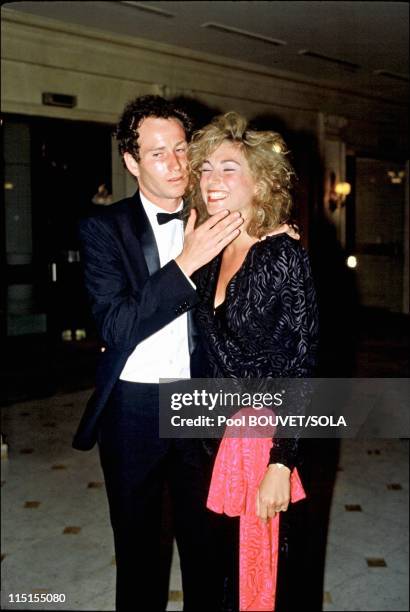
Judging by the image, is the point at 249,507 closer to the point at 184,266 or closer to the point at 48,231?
the point at 184,266

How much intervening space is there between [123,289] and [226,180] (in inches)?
12.4

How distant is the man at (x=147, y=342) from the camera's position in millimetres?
1261

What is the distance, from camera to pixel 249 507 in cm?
144

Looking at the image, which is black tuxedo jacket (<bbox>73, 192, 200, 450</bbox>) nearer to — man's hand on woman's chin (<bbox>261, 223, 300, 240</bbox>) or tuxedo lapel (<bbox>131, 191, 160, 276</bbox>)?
tuxedo lapel (<bbox>131, 191, 160, 276</bbox>)

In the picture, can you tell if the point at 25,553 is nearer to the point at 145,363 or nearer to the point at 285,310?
the point at 145,363

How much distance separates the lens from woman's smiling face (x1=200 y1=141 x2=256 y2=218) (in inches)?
50.7

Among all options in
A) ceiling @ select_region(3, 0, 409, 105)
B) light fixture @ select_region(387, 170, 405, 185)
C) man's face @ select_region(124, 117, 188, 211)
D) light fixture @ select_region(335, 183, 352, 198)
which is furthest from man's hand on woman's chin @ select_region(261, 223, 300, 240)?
light fixture @ select_region(387, 170, 405, 185)

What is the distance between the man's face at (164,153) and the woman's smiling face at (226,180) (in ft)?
0.17

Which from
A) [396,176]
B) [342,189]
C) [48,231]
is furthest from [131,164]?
[396,176]

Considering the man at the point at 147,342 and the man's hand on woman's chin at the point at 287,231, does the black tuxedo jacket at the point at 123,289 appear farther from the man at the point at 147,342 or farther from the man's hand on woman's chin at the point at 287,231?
the man's hand on woman's chin at the point at 287,231

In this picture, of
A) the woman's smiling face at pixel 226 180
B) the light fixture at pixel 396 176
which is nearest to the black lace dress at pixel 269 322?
the woman's smiling face at pixel 226 180

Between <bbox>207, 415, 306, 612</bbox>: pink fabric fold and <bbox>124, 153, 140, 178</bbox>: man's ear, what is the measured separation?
2.02ft

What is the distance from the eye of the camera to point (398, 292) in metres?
10.7

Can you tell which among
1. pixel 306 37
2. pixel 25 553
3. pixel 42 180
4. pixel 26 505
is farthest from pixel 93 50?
pixel 25 553
